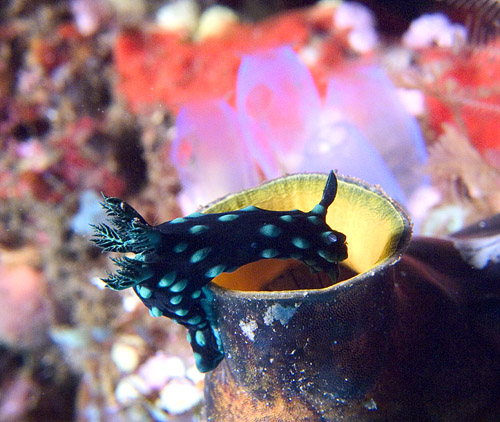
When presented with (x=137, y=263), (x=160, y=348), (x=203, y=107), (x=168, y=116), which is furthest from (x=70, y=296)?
(x=137, y=263)

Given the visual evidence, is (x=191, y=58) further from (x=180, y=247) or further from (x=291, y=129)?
(x=180, y=247)

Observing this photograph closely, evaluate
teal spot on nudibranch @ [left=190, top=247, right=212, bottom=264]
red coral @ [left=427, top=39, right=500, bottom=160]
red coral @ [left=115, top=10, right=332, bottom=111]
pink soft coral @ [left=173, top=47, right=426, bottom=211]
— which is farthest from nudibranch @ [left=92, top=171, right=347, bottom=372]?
red coral @ [left=115, top=10, right=332, bottom=111]

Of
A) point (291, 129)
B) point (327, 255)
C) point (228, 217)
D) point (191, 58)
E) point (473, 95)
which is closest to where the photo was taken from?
point (228, 217)

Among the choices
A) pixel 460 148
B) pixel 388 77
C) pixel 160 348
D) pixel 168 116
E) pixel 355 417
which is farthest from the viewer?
pixel 168 116

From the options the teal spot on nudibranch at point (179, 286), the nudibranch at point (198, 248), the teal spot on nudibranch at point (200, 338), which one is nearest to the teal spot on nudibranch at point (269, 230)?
the nudibranch at point (198, 248)

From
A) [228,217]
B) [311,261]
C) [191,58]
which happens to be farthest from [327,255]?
[191,58]

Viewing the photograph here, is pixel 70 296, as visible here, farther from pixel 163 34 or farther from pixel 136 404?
pixel 163 34
